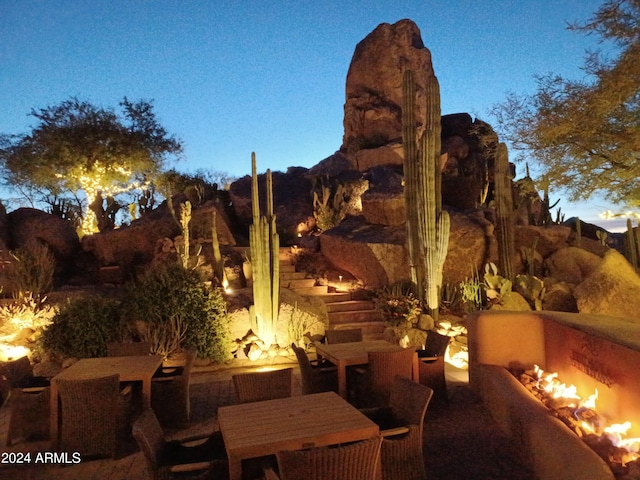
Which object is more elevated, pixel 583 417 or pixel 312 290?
pixel 312 290

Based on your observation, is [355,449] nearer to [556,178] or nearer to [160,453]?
[160,453]

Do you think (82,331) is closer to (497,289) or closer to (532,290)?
(497,289)

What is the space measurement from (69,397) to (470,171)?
1951 cm

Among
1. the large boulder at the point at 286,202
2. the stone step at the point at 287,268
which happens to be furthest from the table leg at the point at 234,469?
the large boulder at the point at 286,202

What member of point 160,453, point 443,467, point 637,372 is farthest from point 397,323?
point 160,453

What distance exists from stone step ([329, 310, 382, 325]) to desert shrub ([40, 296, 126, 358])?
4.35 m

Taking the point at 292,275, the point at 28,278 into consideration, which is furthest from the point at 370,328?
the point at 28,278

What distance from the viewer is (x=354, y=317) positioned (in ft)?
33.2

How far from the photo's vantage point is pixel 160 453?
3.01 meters

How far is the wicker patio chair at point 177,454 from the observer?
2820mm

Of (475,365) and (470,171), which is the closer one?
(475,365)

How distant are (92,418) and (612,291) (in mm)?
7826

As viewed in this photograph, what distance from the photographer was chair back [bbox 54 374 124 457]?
13.1 feet

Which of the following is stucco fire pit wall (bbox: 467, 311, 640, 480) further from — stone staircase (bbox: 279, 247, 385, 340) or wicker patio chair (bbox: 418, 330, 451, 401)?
stone staircase (bbox: 279, 247, 385, 340)
